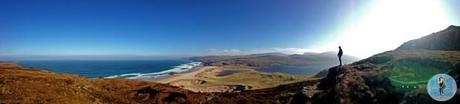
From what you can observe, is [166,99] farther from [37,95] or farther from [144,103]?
[37,95]

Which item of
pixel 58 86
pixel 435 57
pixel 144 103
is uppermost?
pixel 435 57

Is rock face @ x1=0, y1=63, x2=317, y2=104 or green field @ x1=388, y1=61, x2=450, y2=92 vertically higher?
green field @ x1=388, y1=61, x2=450, y2=92

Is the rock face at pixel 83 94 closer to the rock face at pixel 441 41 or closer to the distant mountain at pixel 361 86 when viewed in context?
the distant mountain at pixel 361 86

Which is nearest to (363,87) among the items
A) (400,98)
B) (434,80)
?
(400,98)

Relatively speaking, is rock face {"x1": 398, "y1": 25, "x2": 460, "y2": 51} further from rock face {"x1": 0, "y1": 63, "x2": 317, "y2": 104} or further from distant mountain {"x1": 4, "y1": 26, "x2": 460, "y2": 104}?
rock face {"x1": 0, "y1": 63, "x2": 317, "y2": 104}

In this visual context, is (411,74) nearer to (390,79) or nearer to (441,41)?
(390,79)

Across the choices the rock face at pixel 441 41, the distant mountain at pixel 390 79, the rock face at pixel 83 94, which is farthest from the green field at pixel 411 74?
the rock face at pixel 83 94

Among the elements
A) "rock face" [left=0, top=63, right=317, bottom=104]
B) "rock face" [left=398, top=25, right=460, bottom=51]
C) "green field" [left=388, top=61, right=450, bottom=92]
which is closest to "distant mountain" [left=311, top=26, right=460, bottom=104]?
"green field" [left=388, top=61, right=450, bottom=92]

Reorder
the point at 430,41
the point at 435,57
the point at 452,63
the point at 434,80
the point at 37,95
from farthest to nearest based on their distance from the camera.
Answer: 1. the point at 430,41
2. the point at 37,95
3. the point at 435,57
4. the point at 452,63
5. the point at 434,80
